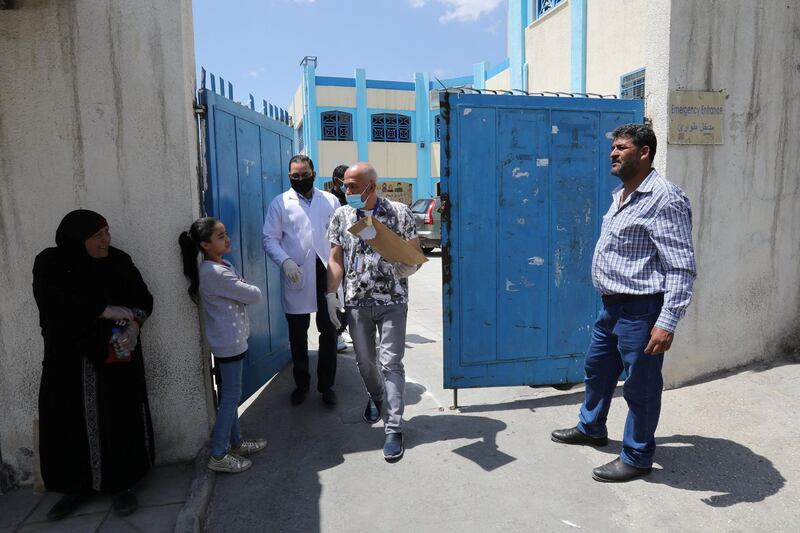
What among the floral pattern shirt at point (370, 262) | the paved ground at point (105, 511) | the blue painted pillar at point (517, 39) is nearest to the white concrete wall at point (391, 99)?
the blue painted pillar at point (517, 39)

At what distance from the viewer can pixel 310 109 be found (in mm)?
22609

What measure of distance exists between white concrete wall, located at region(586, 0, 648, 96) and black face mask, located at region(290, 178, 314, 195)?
6.67 meters

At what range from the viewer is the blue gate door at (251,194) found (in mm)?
3490

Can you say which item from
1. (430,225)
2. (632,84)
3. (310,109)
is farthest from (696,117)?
(310,109)

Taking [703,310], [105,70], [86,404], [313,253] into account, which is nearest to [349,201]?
[313,253]

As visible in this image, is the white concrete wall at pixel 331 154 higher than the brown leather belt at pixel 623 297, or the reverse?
the white concrete wall at pixel 331 154

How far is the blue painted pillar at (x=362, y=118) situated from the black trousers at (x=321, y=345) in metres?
19.9

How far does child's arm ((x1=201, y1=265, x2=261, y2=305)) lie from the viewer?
2.98m

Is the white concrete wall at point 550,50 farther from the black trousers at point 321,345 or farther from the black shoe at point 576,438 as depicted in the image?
the black shoe at point 576,438

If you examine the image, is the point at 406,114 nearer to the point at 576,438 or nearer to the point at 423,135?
the point at 423,135

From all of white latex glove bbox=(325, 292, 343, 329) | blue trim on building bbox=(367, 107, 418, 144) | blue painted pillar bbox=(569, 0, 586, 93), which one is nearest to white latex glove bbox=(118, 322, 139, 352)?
white latex glove bbox=(325, 292, 343, 329)

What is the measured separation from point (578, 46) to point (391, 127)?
1502cm

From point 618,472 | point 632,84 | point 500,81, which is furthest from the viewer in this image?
point 500,81

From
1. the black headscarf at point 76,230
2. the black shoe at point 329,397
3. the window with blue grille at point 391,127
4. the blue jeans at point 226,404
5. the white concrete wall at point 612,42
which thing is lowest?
the black shoe at point 329,397
